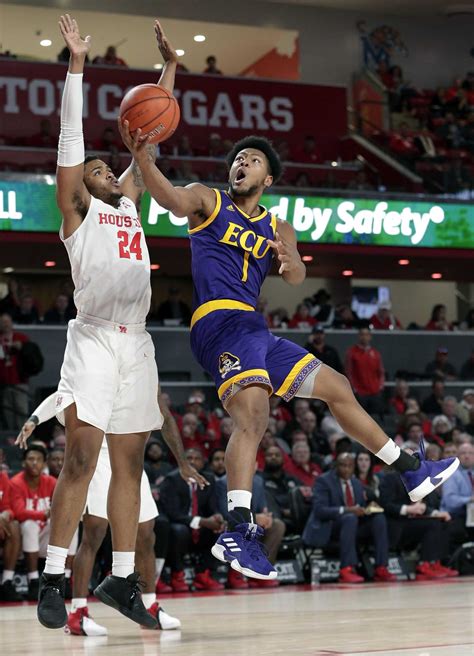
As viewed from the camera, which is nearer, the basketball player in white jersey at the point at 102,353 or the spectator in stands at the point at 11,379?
the basketball player in white jersey at the point at 102,353

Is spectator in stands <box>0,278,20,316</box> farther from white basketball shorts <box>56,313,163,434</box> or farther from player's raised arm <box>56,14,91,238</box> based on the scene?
player's raised arm <box>56,14,91,238</box>

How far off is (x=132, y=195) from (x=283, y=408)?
991 centimetres

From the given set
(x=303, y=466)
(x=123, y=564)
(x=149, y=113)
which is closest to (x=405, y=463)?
(x=123, y=564)

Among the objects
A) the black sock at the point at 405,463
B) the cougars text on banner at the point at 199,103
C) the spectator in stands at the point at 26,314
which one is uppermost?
the cougars text on banner at the point at 199,103

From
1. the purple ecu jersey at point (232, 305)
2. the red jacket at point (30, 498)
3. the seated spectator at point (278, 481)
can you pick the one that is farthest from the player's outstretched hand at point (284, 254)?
the seated spectator at point (278, 481)

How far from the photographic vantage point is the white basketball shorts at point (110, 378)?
235 inches

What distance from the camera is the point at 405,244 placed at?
20469 mm

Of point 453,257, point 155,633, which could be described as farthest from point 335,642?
point 453,257

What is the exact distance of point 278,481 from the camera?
13133 mm

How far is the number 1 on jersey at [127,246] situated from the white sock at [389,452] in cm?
172

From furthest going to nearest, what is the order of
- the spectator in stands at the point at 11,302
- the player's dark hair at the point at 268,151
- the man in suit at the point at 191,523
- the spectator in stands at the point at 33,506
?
the spectator in stands at the point at 11,302 < the man in suit at the point at 191,523 < the spectator in stands at the point at 33,506 < the player's dark hair at the point at 268,151

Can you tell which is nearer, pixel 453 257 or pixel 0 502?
pixel 0 502

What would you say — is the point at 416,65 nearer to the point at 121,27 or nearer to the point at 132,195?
the point at 121,27

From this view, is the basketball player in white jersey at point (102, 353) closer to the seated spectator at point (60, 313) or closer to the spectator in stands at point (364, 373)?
the spectator in stands at point (364, 373)
